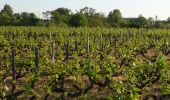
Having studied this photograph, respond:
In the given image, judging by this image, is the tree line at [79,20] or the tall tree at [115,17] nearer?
the tree line at [79,20]

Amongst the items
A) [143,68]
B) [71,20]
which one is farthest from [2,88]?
[71,20]

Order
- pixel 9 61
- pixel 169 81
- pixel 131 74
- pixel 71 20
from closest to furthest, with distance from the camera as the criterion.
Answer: pixel 131 74 → pixel 169 81 → pixel 9 61 → pixel 71 20

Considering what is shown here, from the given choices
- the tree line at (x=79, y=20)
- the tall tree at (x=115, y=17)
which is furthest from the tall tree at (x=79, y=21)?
the tall tree at (x=115, y=17)

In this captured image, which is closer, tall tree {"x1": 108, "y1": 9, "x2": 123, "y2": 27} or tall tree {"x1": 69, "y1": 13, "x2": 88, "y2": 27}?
tall tree {"x1": 69, "y1": 13, "x2": 88, "y2": 27}

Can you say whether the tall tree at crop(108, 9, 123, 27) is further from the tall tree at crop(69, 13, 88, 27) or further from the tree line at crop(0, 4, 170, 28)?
the tall tree at crop(69, 13, 88, 27)

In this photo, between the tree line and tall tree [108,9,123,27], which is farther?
tall tree [108,9,123,27]

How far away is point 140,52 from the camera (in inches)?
835

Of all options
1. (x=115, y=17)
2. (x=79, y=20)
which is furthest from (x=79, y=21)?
(x=115, y=17)

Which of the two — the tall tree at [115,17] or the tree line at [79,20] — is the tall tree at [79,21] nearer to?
the tree line at [79,20]

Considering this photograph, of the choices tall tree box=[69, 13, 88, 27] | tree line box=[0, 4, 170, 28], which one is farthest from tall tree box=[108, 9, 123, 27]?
tall tree box=[69, 13, 88, 27]

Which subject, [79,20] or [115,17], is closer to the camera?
[79,20]

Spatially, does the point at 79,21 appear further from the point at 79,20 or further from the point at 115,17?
the point at 115,17

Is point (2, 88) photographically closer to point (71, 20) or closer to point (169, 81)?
point (169, 81)

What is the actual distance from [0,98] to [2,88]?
29 cm
